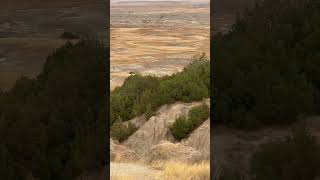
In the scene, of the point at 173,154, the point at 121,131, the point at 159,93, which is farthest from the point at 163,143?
the point at 159,93

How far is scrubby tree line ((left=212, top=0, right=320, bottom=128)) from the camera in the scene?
8.53 metres

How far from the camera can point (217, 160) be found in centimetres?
805

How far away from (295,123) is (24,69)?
24.7 ft

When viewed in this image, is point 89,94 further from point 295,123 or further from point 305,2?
point 305,2

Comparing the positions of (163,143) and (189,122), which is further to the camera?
(189,122)

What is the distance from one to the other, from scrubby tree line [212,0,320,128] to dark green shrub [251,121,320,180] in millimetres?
1309

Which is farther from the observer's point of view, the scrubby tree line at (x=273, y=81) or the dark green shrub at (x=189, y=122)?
the dark green shrub at (x=189, y=122)

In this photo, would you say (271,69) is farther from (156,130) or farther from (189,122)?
(156,130)

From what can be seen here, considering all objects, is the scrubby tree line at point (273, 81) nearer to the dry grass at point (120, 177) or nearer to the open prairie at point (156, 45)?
the dry grass at point (120, 177)

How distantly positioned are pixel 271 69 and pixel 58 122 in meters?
3.82

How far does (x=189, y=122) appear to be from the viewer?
13.5 m

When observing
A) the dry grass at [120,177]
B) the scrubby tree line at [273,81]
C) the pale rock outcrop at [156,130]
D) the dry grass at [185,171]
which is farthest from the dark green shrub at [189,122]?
the dry grass at [120,177]

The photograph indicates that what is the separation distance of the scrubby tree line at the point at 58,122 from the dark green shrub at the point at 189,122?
13.3ft

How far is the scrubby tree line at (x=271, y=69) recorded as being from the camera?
28.0 feet
